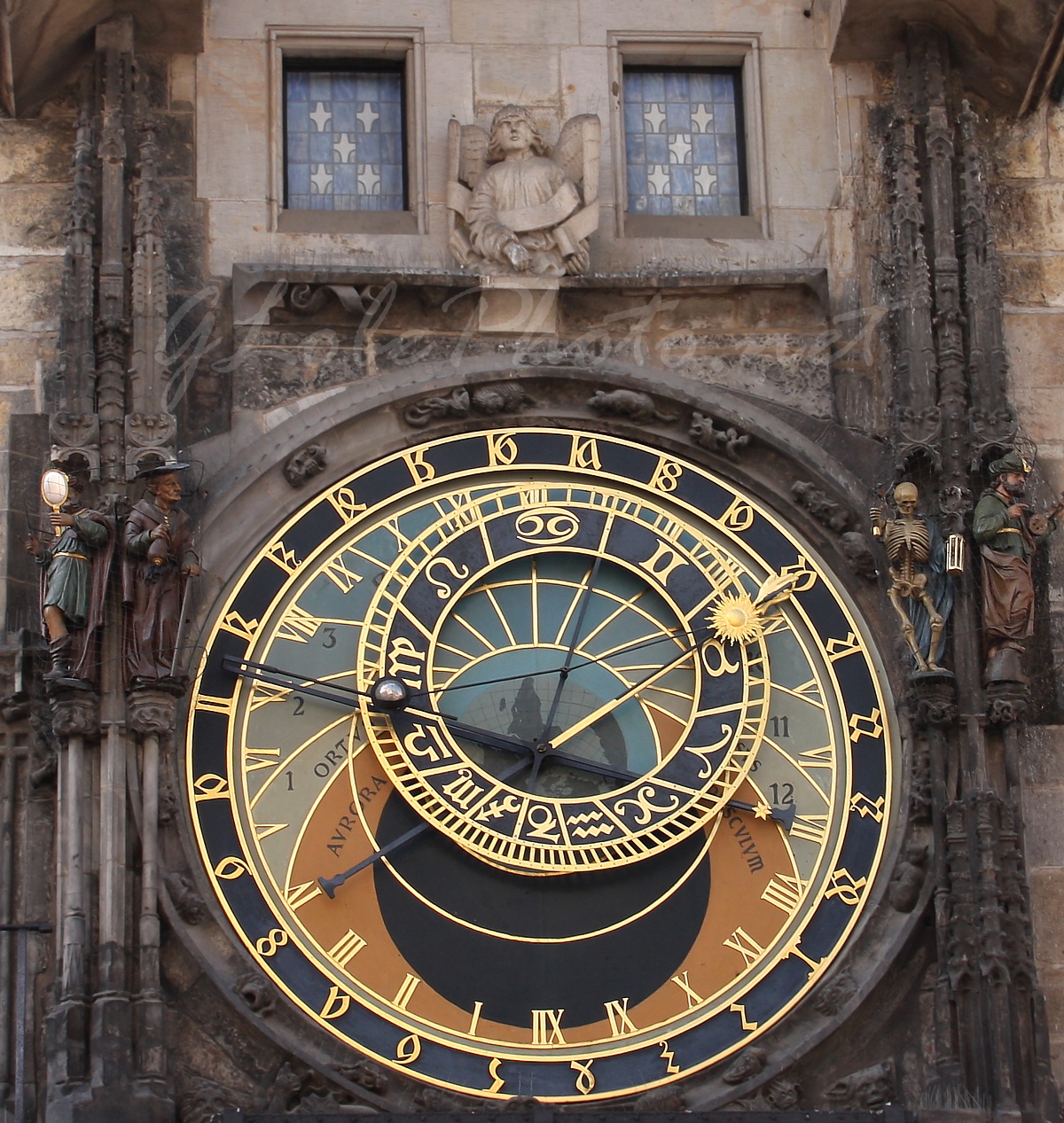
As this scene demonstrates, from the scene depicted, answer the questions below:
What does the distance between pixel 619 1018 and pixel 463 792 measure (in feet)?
3.35

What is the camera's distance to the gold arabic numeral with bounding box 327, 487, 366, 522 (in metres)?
12.9

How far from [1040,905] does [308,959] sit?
9.02ft

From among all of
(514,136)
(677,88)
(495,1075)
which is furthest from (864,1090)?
(677,88)

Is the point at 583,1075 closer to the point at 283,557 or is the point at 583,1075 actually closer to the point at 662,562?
the point at 662,562

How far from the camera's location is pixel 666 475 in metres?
13.0

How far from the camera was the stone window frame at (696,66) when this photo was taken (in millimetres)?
13555

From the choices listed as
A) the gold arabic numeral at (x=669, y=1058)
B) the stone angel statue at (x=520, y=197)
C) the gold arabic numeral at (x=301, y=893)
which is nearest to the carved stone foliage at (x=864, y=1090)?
the gold arabic numeral at (x=669, y=1058)

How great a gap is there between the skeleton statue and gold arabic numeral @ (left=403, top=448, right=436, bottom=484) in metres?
1.75

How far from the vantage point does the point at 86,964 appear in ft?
38.9

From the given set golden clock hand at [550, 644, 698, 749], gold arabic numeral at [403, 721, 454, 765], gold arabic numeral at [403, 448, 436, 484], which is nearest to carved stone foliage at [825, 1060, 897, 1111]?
golden clock hand at [550, 644, 698, 749]

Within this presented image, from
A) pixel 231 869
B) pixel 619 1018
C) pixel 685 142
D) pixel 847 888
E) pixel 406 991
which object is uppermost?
pixel 685 142

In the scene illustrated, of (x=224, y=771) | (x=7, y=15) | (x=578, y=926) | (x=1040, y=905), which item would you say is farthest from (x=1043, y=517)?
(x=7, y=15)

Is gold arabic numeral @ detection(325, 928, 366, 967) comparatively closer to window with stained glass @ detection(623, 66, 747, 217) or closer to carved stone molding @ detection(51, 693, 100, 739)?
carved stone molding @ detection(51, 693, 100, 739)

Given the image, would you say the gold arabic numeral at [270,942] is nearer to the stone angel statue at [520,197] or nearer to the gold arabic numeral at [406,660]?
the gold arabic numeral at [406,660]
